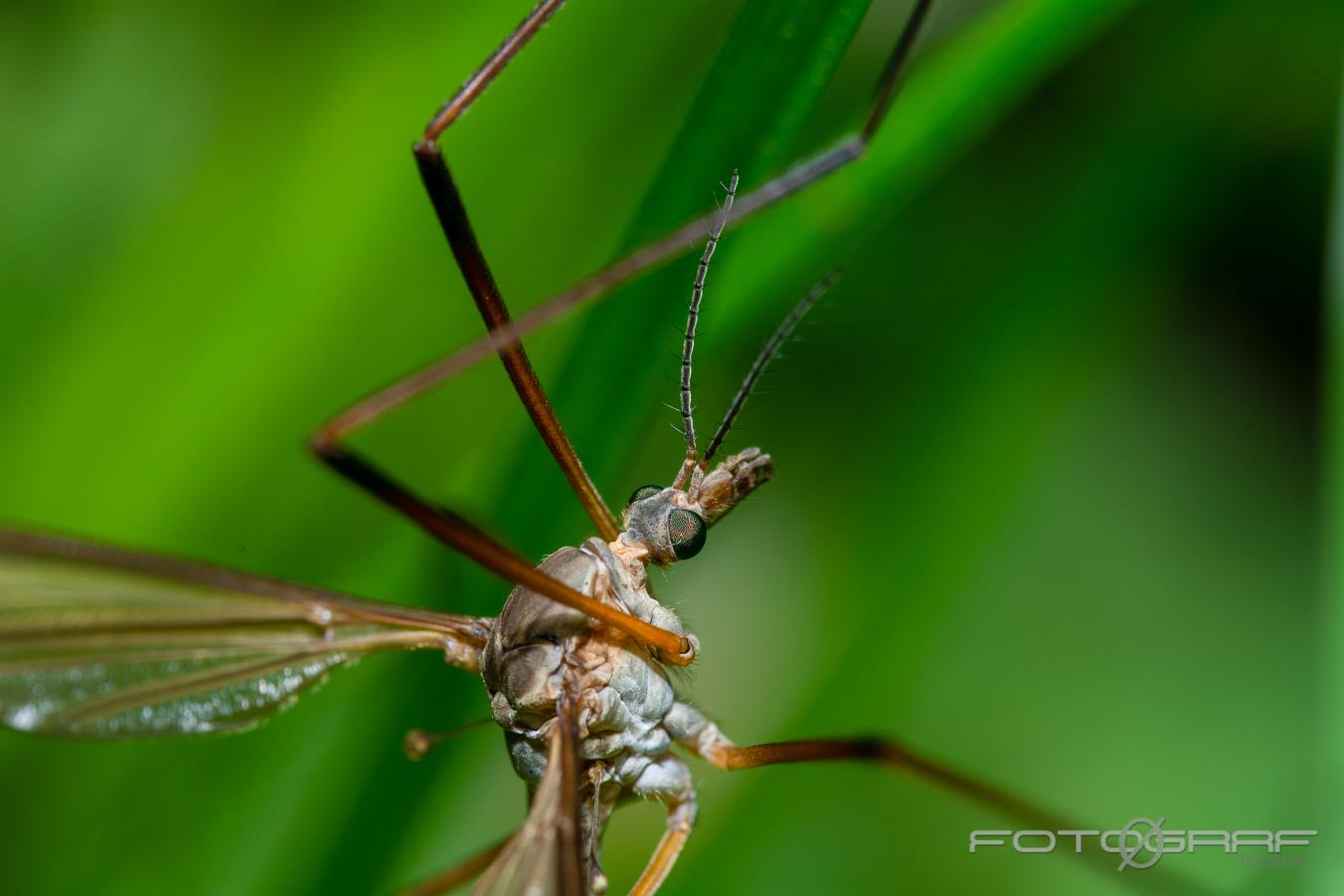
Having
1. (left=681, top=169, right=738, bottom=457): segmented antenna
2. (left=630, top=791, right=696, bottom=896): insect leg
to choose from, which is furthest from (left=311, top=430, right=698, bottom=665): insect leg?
(left=630, top=791, right=696, bottom=896): insect leg

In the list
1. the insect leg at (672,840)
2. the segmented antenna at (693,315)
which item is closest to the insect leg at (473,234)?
the segmented antenna at (693,315)

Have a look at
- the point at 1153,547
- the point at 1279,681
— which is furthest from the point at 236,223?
the point at 1279,681

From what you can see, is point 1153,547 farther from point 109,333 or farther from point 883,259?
point 109,333

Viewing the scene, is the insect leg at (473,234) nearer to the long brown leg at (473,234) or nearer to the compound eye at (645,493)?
the long brown leg at (473,234)

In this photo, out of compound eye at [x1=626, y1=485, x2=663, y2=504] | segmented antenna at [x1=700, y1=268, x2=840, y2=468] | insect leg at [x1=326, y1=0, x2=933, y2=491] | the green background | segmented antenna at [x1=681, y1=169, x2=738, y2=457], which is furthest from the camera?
the green background

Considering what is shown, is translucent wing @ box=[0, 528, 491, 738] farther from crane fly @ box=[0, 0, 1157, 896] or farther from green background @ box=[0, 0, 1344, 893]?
green background @ box=[0, 0, 1344, 893]

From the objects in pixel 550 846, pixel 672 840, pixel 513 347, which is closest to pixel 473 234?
pixel 513 347
